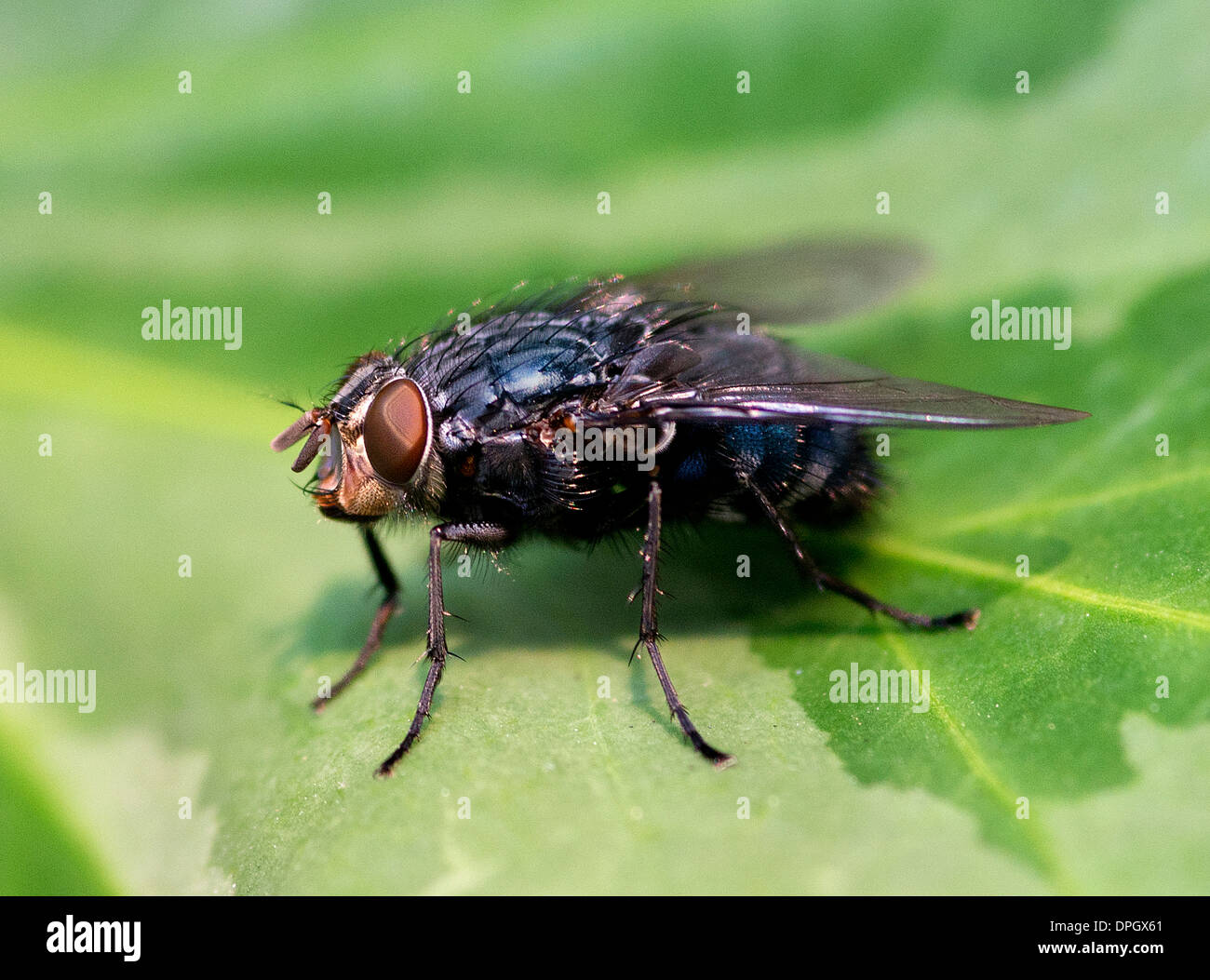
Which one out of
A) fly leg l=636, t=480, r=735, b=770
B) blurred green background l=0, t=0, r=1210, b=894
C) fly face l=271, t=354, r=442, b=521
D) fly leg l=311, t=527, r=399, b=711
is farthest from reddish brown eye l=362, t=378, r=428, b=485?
fly leg l=636, t=480, r=735, b=770

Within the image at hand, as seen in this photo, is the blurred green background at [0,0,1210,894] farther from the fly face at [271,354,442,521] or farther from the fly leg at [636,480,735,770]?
the fly face at [271,354,442,521]

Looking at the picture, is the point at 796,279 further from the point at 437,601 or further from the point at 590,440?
the point at 437,601

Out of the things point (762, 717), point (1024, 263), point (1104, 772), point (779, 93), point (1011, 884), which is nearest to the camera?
point (1011, 884)

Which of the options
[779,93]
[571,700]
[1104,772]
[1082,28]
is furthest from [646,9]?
[1104,772]

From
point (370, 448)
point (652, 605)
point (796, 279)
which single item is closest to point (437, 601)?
point (370, 448)

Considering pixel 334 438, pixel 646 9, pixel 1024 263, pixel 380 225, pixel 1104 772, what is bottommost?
pixel 1104 772

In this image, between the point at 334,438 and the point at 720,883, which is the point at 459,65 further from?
the point at 720,883
